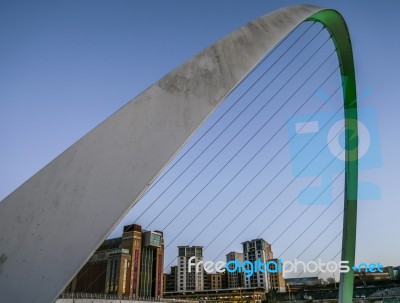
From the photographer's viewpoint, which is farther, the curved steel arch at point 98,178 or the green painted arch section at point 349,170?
the green painted arch section at point 349,170

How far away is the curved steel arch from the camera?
8.05 feet

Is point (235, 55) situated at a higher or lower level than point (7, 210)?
higher

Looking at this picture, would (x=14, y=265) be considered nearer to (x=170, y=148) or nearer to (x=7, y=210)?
(x=7, y=210)

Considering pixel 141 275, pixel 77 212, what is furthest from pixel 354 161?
pixel 141 275

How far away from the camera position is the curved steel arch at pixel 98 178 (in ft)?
8.05

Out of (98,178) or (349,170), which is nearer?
(98,178)

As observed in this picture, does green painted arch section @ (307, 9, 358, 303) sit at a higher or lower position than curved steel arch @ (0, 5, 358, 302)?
higher

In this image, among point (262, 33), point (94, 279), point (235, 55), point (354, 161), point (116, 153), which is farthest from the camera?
point (94, 279)

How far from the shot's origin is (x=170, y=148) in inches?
119

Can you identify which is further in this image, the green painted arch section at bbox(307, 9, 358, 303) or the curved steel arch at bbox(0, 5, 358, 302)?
the green painted arch section at bbox(307, 9, 358, 303)

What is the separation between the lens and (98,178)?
9.26 ft

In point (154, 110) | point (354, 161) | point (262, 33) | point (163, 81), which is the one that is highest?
point (354, 161)

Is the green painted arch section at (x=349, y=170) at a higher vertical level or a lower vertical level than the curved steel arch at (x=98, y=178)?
higher

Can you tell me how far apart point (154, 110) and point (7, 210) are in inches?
58.4
